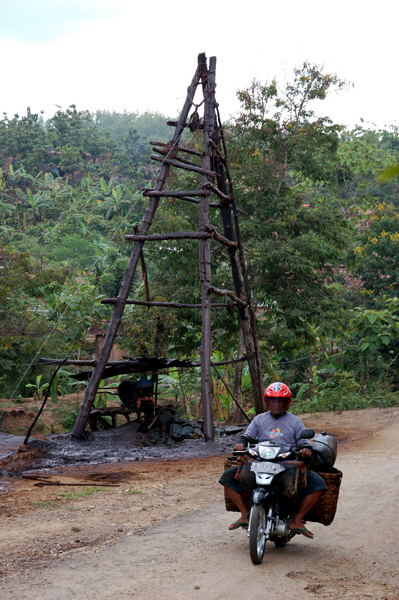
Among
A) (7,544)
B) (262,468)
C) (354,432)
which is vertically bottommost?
(354,432)

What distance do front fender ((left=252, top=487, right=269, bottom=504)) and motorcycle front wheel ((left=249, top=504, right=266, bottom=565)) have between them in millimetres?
37

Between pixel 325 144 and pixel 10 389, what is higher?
pixel 325 144

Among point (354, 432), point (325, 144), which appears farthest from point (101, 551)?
point (325, 144)

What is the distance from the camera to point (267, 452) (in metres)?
4.97

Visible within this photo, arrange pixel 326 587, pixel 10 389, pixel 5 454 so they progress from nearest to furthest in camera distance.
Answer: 1. pixel 326 587
2. pixel 5 454
3. pixel 10 389

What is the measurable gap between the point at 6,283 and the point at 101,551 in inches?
435

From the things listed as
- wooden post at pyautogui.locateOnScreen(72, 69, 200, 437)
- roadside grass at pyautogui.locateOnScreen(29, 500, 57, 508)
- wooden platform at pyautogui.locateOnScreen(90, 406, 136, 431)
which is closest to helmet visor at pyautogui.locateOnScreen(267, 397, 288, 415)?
roadside grass at pyautogui.locateOnScreen(29, 500, 57, 508)

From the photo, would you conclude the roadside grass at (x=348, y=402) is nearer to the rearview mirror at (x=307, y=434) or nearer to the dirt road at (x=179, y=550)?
the dirt road at (x=179, y=550)

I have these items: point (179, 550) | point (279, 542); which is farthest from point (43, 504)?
point (279, 542)

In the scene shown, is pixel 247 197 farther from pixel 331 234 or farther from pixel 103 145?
pixel 103 145

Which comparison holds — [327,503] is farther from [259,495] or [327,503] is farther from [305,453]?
[259,495]

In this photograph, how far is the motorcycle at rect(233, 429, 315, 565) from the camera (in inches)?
184

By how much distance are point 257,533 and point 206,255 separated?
7876mm

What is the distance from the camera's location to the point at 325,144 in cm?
1641
